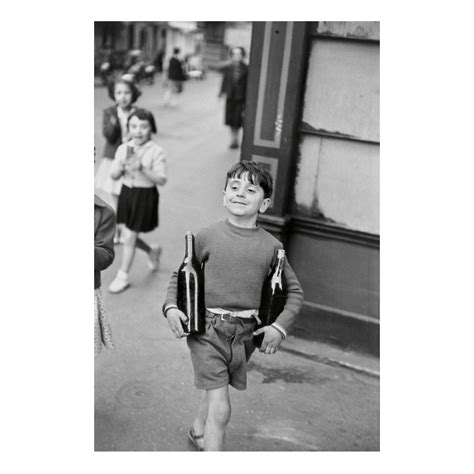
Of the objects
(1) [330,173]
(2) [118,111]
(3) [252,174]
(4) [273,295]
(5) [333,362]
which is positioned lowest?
(5) [333,362]

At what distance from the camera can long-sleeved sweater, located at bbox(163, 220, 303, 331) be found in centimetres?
190

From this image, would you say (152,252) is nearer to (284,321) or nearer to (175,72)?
(284,321)

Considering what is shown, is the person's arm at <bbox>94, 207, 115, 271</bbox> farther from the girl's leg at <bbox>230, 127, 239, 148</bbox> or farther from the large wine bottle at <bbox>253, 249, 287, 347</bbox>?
the girl's leg at <bbox>230, 127, 239, 148</bbox>

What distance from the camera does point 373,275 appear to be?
10.8 feet

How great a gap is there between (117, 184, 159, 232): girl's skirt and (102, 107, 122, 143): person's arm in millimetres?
269

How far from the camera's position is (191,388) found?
113 inches

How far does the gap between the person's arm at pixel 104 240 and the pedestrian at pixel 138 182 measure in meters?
0.23

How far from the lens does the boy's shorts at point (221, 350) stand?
6.50ft

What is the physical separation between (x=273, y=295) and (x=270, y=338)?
14cm

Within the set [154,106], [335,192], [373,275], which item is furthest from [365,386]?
[154,106]

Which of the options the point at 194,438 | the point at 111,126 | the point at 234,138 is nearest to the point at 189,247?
the point at 194,438

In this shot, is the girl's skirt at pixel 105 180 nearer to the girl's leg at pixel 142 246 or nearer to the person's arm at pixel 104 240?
the girl's leg at pixel 142 246

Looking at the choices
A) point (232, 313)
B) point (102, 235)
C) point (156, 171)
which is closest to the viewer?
point (232, 313)
